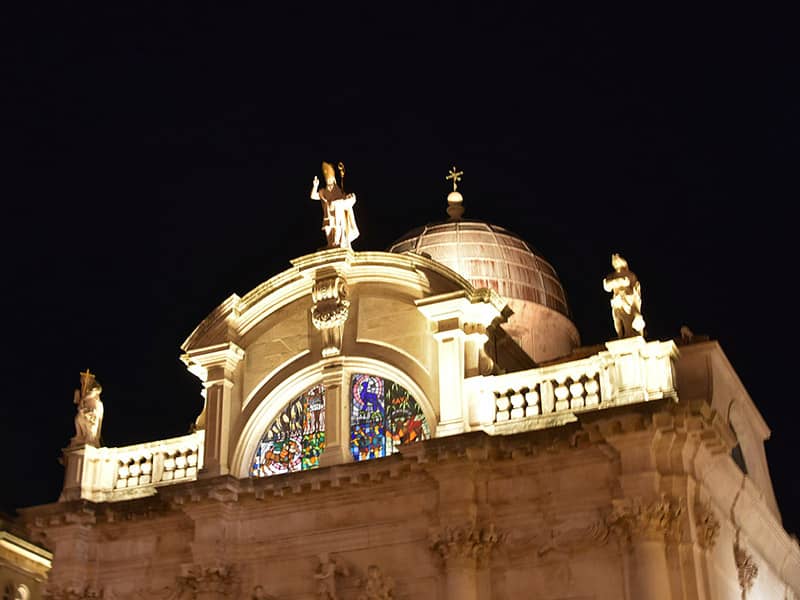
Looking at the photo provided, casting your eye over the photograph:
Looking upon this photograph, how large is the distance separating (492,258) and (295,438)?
8645 mm

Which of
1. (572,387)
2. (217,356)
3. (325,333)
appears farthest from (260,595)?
(572,387)

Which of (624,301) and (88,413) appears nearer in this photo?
(624,301)

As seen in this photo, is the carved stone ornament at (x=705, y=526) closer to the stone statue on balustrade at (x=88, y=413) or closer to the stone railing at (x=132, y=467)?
the stone railing at (x=132, y=467)

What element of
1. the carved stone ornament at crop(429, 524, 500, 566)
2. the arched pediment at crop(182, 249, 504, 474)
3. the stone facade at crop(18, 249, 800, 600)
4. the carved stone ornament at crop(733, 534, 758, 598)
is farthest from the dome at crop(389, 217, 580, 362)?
the carved stone ornament at crop(429, 524, 500, 566)

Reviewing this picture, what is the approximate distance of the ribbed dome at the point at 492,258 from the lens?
3181 centimetres

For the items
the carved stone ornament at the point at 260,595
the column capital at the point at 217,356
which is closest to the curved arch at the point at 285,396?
the column capital at the point at 217,356

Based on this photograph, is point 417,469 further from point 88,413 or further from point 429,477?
point 88,413

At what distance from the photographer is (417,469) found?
76.4ft

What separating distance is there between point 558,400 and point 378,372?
3.71 meters

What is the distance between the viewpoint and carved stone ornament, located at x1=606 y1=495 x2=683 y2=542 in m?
21.1

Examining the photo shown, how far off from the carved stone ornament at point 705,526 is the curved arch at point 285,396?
239 inches

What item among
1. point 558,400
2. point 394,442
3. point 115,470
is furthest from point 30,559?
point 558,400

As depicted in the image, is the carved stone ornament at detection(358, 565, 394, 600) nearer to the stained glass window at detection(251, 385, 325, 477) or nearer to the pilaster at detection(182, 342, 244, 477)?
the stained glass window at detection(251, 385, 325, 477)

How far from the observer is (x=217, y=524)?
2459cm
